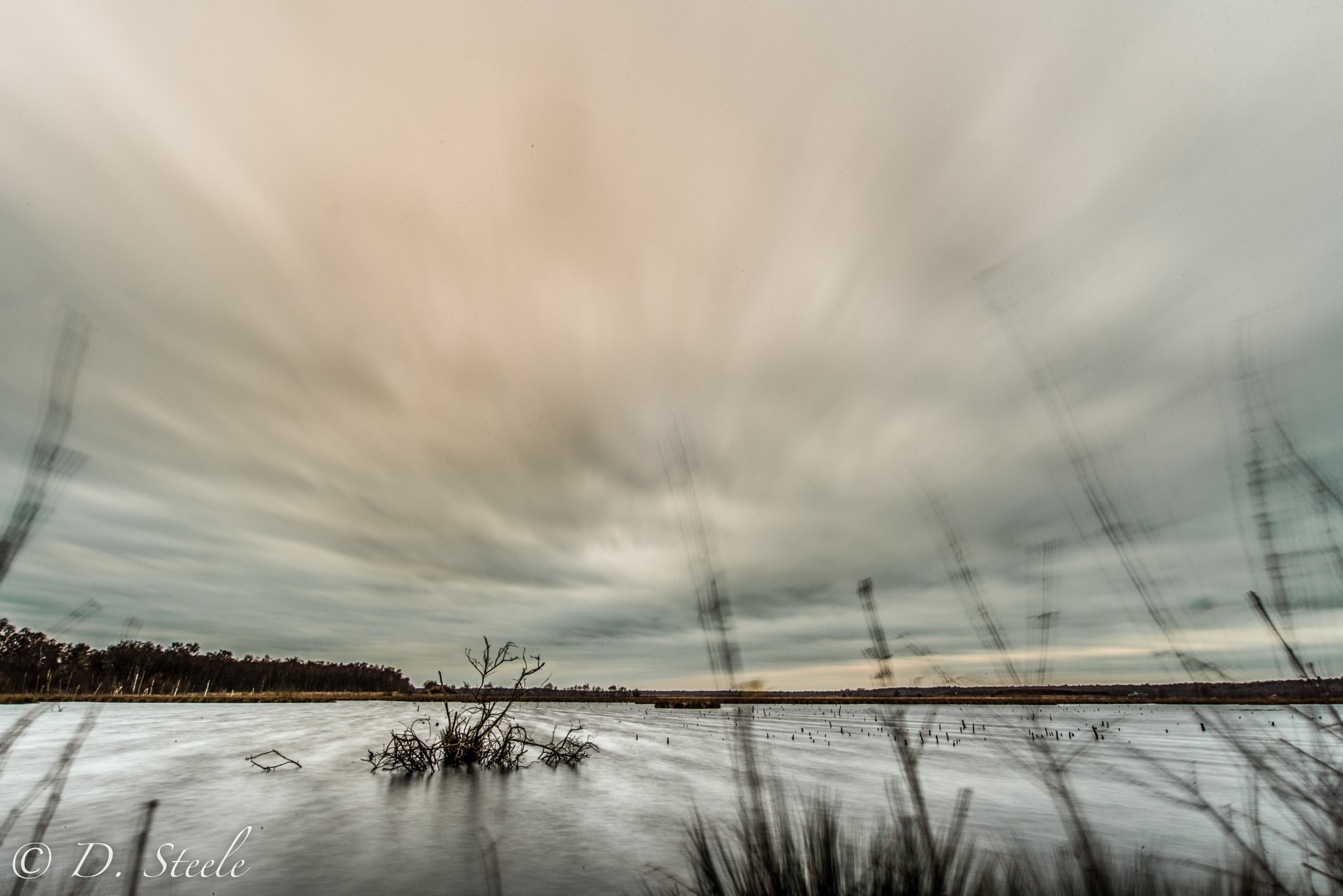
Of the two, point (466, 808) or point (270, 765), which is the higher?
point (466, 808)

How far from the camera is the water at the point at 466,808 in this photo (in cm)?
1387

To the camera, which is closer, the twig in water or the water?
the water

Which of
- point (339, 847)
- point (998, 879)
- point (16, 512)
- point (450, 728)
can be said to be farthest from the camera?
point (450, 728)

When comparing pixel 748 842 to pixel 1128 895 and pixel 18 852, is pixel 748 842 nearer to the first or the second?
pixel 1128 895

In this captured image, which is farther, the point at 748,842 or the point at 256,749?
the point at 256,749

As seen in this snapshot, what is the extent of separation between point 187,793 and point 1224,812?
130 feet

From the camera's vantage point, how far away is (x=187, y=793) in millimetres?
21734

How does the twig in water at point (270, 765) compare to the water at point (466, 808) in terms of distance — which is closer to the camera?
the water at point (466, 808)

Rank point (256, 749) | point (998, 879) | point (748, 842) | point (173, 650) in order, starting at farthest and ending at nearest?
point (173, 650), point (256, 749), point (998, 879), point (748, 842)

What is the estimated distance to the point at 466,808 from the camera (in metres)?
20.7

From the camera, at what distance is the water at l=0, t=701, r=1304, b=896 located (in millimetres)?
13867

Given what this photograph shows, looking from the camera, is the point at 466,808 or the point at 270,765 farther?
the point at 270,765

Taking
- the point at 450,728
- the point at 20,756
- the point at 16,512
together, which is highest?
the point at 16,512

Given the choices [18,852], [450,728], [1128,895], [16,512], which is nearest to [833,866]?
[1128,895]
